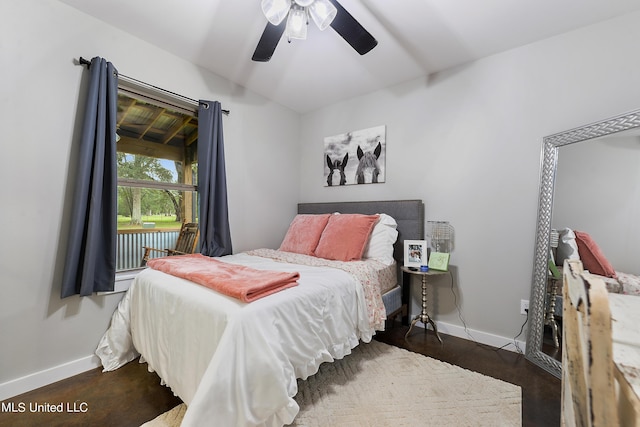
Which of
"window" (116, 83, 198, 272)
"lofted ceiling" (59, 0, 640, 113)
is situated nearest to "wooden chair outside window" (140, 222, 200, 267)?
"window" (116, 83, 198, 272)

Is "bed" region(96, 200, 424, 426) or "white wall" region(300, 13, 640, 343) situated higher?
"white wall" region(300, 13, 640, 343)

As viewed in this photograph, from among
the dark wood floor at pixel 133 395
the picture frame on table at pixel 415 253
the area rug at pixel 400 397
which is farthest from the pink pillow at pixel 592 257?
the picture frame on table at pixel 415 253

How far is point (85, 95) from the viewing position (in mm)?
1873

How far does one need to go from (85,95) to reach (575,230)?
11.6 ft

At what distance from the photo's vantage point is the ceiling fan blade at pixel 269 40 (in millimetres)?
1623

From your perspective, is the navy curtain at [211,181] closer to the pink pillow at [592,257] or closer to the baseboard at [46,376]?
the baseboard at [46,376]

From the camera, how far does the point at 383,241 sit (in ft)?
8.16

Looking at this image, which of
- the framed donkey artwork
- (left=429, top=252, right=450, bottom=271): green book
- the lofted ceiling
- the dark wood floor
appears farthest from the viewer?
the framed donkey artwork

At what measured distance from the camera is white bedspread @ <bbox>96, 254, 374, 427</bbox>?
1080mm

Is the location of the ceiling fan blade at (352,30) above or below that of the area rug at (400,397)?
above

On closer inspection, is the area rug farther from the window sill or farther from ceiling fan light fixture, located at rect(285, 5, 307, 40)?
ceiling fan light fixture, located at rect(285, 5, 307, 40)

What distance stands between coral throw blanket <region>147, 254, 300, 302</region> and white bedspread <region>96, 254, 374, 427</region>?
0.13 feet

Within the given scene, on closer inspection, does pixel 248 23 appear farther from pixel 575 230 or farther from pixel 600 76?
pixel 575 230

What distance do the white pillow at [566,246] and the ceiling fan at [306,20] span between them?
1823 mm
